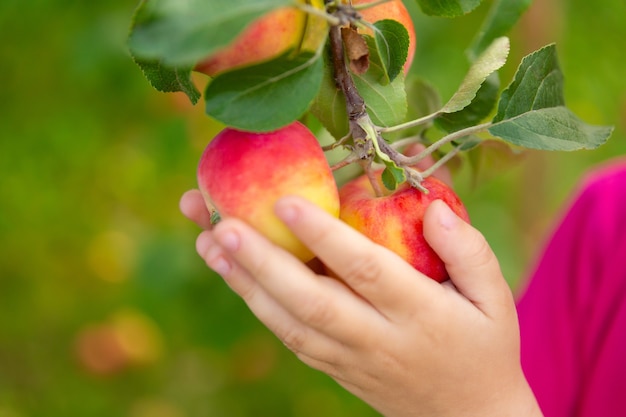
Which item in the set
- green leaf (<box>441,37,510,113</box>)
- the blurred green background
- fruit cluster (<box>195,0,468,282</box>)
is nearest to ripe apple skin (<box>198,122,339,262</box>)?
fruit cluster (<box>195,0,468,282</box>)

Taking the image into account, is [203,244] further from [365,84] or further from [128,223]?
[128,223]

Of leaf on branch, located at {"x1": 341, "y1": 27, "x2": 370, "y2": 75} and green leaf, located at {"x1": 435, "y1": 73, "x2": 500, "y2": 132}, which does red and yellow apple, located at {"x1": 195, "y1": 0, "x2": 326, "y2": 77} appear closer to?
leaf on branch, located at {"x1": 341, "y1": 27, "x2": 370, "y2": 75}

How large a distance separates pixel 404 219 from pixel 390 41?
11 cm

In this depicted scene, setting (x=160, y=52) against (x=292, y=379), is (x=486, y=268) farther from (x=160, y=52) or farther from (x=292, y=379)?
(x=292, y=379)

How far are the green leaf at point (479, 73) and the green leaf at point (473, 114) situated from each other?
39 mm

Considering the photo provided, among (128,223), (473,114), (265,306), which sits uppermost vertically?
(473,114)

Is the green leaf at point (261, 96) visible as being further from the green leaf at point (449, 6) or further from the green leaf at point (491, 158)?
the green leaf at point (491, 158)

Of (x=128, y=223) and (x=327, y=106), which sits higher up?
(x=327, y=106)

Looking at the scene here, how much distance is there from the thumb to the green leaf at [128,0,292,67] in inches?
6.7

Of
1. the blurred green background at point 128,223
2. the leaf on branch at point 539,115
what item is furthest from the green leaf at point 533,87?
the blurred green background at point 128,223

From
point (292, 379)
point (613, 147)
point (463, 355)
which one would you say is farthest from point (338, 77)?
point (613, 147)

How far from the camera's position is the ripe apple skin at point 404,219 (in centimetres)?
48

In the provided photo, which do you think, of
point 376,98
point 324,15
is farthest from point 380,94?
point 324,15

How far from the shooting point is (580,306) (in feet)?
3.22
